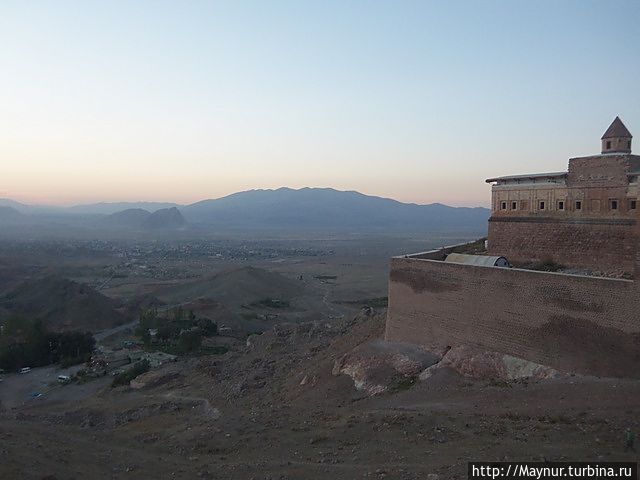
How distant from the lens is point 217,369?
72.7ft

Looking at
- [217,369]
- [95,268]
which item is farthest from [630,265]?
[95,268]

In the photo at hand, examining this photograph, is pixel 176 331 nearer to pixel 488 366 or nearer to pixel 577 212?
pixel 488 366

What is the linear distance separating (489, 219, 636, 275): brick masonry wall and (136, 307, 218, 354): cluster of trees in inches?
796

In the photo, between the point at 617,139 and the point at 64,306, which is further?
the point at 64,306

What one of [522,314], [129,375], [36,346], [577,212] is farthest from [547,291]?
[36,346]

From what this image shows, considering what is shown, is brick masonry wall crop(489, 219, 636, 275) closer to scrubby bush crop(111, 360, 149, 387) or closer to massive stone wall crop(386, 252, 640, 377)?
massive stone wall crop(386, 252, 640, 377)

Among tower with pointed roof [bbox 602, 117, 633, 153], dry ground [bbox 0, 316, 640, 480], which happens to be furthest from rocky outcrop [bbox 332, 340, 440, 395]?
tower with pointed roof [bbox 602, 117, 633, 153]

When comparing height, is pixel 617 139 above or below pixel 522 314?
above

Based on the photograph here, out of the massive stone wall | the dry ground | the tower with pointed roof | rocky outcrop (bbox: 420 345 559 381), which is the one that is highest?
the tower with pointed roof

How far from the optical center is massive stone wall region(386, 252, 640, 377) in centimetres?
1157

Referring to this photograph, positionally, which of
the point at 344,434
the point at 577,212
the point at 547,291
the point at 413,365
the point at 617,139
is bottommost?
the point at 344,434

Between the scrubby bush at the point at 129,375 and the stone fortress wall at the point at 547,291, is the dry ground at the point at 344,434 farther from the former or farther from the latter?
the scrubby bush at the point at 129,375

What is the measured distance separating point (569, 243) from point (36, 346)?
1127 inches

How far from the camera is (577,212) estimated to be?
624 inches
